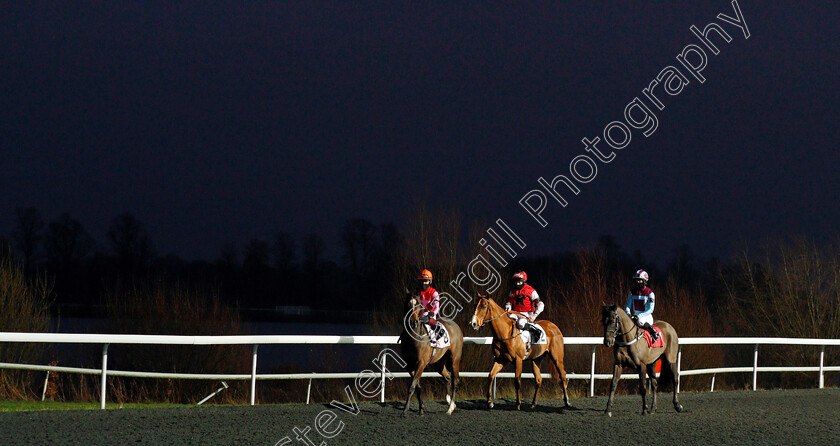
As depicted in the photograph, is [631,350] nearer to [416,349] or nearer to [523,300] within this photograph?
[523,300]

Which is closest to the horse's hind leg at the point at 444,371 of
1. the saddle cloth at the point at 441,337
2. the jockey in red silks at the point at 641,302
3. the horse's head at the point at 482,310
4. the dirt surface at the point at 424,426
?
the dirt surface at the point at 424,426

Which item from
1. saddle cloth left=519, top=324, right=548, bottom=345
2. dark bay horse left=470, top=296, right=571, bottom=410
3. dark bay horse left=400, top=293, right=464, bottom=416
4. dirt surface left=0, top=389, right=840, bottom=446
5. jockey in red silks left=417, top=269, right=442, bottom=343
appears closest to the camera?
dirt surface left=0, top=389, right=840, bottom=446

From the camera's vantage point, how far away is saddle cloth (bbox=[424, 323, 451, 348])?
10841 millimetres

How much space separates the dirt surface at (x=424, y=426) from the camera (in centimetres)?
841

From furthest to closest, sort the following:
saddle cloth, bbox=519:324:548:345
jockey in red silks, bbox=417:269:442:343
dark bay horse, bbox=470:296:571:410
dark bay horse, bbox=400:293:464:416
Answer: saddle cloth, bbox=519:324:548:345 < dark bay horse, bbox=470:296:571:410 < jockey in red silks, bbox=417:269:442:343 < dark bay horse, bbox=400:293:464:416

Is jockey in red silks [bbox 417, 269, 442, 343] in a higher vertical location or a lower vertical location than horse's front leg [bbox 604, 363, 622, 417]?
higher

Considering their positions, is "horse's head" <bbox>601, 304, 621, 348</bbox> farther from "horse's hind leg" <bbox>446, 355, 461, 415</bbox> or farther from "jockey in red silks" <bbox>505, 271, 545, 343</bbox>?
"horse's hind leg" <bbox>446, 355, 461, 415</bbox>

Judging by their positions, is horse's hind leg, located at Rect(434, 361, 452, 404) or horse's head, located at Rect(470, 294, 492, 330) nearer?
horse's head, located at Rect(470, 294, 492, 330)

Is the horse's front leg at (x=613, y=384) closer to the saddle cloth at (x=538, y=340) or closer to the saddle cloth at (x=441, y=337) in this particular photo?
the saddle cloth at (x=538, y=340)

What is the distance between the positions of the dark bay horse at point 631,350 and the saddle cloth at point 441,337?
7.18 ft

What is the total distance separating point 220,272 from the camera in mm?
70500

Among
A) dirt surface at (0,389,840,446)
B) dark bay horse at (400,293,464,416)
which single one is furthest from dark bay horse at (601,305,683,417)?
dark bay horse at (400,293,464,416)

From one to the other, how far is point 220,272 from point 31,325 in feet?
161

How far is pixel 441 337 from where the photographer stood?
36.3ft
